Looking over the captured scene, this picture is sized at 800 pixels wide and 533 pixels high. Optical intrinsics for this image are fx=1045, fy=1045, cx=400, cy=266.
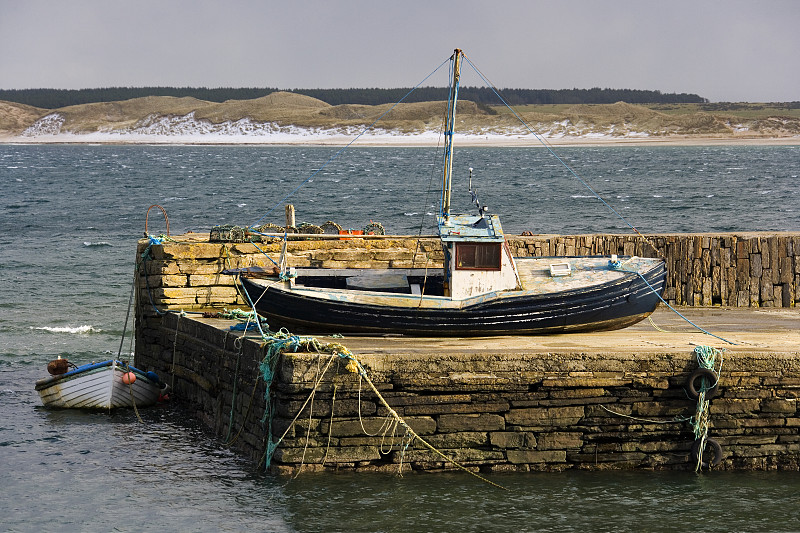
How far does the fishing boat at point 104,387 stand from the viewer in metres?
18.0

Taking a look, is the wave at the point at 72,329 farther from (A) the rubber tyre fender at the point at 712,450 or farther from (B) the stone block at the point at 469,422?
(A) the rubber tyre fender at the point at 712,450

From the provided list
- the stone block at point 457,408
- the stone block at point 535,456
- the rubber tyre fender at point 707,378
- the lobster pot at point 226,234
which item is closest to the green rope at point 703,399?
the rubber tyre fender at point 707,378

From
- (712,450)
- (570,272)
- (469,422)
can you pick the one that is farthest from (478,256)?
(712,450)

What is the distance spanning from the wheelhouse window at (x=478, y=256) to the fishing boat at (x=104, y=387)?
5.91 metres

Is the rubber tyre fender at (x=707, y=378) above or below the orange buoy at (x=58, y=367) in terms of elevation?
above

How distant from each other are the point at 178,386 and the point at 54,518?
216 inches

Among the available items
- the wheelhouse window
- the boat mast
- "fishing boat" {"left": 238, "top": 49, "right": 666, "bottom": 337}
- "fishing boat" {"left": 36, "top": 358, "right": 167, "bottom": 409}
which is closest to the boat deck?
"fishing boat" {"left": 238, "top": 49, "right": 666, "bottom": 337}

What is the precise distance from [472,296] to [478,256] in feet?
2.11

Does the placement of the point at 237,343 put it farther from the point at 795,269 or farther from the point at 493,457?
the point at 795,269

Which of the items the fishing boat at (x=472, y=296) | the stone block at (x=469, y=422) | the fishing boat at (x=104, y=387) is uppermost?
the fishing boat at (x=472, y=296)

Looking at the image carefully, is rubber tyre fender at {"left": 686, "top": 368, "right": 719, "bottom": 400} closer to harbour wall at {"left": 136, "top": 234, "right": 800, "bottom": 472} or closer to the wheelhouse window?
harbour wall at {"left": 136, "top": 234, "right": 800, "bottom": 472}

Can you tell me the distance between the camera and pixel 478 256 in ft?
54.3

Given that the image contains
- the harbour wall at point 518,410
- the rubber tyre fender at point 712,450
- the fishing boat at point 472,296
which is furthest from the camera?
the fishing boat at point 472,296

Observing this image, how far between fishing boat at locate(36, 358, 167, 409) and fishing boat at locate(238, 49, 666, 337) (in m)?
2.92
